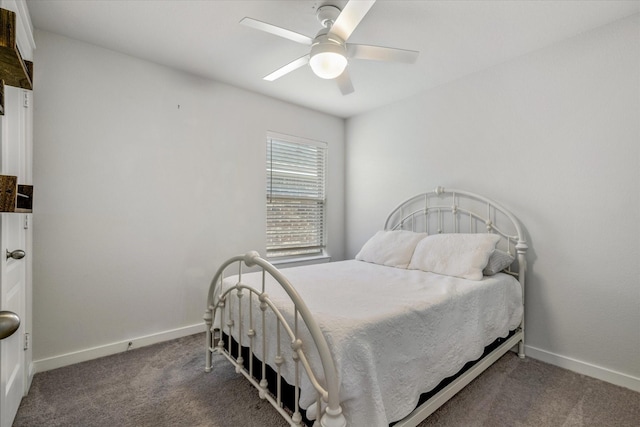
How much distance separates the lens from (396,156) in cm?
337

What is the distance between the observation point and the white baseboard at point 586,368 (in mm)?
1935

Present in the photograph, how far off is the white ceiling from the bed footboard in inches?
61.4

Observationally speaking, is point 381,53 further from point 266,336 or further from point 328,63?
point 266,336

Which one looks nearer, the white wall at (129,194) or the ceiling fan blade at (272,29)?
the ceiling fan blade at (272,29)

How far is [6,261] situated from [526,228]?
3.30 metres

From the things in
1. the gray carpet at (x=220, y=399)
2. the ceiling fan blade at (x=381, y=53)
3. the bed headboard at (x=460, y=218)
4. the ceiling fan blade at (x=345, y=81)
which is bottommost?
the gray carpet at (x=220, y=399)

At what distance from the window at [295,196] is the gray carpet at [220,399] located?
1.54 m

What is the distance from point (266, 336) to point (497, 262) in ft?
5.75

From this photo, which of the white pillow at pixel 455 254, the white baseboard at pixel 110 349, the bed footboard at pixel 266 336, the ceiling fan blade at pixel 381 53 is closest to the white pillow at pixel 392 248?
the white pillow at pixel 455 254

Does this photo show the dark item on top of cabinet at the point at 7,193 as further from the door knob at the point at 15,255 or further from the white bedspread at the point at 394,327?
the white bedspread at the point at 394,327

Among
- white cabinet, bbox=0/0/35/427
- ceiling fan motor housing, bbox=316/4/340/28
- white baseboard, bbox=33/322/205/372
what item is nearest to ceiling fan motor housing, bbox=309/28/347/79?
ceiling fan motor housing, bbox=316/4/340/28

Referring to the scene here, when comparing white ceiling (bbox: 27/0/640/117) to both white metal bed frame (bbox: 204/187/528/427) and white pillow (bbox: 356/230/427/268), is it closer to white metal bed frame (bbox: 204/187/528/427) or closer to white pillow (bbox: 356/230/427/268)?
white metal bed frame (bbox: 204/187/528/427)

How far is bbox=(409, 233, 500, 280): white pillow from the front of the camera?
217cm

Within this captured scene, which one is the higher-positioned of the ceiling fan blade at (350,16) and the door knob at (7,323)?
the ceiling fan blade at (350,16)
